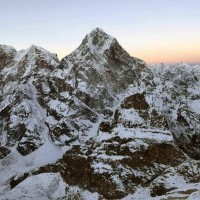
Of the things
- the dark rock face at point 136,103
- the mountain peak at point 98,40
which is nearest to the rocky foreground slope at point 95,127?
the dark rock face at point 136,103

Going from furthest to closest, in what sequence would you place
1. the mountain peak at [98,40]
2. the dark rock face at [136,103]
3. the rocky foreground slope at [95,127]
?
the mountain peak at [98,40], the dark rock face at [136,103], the rocky foreground slope at [95,127]

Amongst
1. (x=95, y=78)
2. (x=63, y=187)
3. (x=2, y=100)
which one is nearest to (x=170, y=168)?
(x=63, y=187)

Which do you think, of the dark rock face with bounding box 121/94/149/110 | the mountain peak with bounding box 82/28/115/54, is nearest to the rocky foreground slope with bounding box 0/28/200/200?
the dark rock face with bounding box 121/94/149/110

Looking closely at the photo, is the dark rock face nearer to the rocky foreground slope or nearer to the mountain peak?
the rocky foreground slope

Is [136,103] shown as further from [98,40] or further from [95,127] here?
[98,40]

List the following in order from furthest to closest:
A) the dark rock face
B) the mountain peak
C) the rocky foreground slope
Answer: the mountain peak
the dark rock face
the rocky foreground slope

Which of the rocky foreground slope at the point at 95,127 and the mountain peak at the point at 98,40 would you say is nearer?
the rocky foreground slope at the point at 95,127

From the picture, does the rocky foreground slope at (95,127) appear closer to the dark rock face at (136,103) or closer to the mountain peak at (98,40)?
the dark rock face at (136,103)

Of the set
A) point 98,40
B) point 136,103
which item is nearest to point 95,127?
point 136,103
